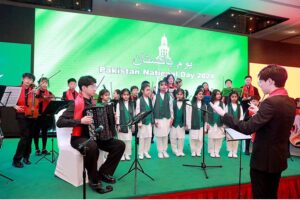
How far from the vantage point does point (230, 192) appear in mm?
3531

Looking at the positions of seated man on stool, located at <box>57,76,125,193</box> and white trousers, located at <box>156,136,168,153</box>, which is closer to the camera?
seated man on stool, located at <box>57,76,125,193</box>

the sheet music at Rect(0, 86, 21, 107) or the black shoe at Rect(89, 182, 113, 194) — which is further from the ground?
the sheet music at Rect(0, 86, 21, 107)

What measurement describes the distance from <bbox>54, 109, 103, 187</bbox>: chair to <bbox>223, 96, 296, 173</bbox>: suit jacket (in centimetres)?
229

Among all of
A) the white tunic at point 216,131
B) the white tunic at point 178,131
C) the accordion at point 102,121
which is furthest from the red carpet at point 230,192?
the white tunic at point 178,131

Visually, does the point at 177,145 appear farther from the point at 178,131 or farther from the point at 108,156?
the point at 108,156

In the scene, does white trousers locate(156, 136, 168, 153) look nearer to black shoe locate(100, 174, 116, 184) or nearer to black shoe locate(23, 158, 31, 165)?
black shoe locate(100, 174, 116, 184)

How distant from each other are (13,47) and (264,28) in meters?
9.65

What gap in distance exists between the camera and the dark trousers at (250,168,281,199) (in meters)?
2.10

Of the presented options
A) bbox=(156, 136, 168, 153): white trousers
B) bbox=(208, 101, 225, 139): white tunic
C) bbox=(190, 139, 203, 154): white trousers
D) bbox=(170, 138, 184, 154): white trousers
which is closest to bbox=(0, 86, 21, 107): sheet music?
bbox=(156, 136, 168, 153): white trousers

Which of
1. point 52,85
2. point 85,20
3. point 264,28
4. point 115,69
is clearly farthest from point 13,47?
point 264,28

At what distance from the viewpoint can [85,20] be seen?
753 centimetres

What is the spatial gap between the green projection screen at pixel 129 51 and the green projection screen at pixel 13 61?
52cm

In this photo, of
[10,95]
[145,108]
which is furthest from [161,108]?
[10,95]

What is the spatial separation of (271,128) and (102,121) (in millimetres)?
2147
